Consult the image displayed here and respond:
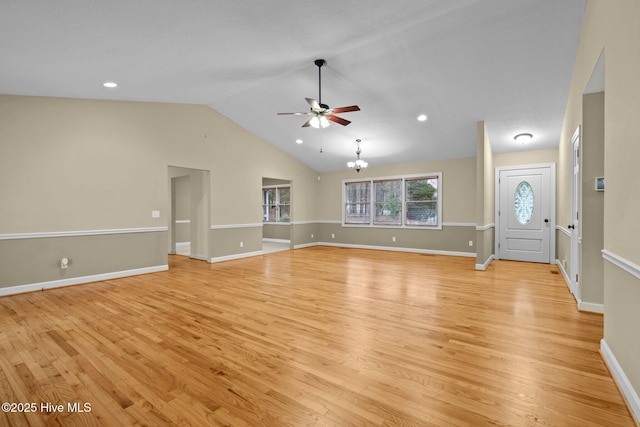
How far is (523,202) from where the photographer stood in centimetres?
673

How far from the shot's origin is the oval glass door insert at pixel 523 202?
666 centimetres

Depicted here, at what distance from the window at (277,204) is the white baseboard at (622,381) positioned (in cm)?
901

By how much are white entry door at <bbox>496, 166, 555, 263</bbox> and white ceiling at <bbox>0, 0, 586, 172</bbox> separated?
828mm

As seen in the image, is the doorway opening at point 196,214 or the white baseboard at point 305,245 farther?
the white baseboard at point 305,245

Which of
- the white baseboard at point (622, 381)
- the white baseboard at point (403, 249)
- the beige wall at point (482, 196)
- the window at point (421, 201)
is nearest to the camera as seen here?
the white baseboard at point (622, 381)

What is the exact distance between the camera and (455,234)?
25.2ft

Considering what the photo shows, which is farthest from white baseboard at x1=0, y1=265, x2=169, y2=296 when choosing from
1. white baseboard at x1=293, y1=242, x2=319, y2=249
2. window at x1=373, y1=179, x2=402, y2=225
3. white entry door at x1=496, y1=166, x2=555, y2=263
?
white entry door at x1=496, y1=166, x2=555, y2=263

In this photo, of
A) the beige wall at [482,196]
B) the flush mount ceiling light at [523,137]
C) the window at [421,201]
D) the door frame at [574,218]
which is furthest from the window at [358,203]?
the door frame at [574,218]

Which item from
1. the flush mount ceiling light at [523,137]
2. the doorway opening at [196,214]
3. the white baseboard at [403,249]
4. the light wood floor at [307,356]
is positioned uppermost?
the flush mount ceiling light at [523,137]

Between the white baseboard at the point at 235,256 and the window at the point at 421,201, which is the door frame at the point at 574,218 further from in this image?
the white baseboard at the point at 235,256

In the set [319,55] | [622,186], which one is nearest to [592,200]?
[622,186]

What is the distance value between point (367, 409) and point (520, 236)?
6.56 meters

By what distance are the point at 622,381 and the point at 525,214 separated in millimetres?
5595

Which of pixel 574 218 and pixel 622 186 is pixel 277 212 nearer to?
pixel 574 218
